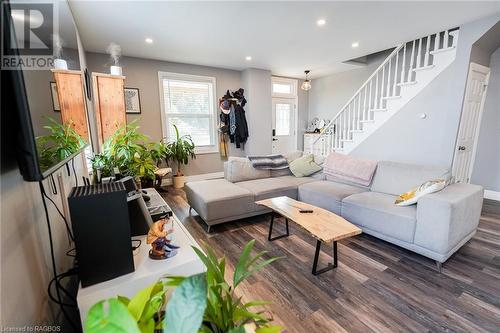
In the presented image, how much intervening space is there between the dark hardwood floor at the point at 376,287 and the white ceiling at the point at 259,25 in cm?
256

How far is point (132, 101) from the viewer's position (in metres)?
4.15

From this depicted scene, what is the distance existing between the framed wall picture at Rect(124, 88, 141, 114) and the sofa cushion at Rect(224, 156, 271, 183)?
88.8 inches

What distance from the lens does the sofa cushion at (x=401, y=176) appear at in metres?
2.38

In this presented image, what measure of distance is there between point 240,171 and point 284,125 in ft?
10.9

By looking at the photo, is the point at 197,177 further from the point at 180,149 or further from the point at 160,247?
the point at 160,247

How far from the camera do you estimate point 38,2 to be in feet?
2.55

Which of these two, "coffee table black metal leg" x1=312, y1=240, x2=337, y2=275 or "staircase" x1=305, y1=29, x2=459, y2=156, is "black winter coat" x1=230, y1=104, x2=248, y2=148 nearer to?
"staircase" x1=305, y1=29, x2=459, y2=156

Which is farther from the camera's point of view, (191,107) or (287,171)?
(191,107)

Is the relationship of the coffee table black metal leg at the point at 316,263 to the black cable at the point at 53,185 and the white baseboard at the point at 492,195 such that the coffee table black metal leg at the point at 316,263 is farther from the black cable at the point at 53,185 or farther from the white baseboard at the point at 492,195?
the white baseboard at the point at 492,195

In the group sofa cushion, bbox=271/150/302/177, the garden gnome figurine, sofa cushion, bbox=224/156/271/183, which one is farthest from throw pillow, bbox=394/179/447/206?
the garden gnome figurine

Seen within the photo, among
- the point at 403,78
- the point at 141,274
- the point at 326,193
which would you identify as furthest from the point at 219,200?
the point at 403,78

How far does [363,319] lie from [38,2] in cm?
224

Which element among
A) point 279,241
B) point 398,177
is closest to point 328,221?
point 279,241

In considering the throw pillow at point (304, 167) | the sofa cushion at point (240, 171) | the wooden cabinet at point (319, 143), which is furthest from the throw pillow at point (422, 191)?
the wooden cabinet at point (319, 143)
